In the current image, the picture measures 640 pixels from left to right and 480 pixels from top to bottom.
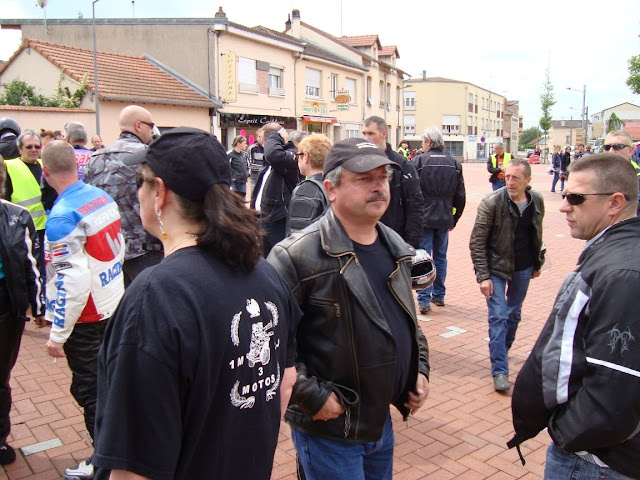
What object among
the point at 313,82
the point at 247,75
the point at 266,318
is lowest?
the point at 266,318

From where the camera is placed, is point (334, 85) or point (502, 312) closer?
point (502, 312)

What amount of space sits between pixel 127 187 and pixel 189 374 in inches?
115

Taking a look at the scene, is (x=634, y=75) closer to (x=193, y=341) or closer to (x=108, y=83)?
(x=108, y=83)

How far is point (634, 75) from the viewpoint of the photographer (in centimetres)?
2670

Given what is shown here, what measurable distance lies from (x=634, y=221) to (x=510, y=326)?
313 cm

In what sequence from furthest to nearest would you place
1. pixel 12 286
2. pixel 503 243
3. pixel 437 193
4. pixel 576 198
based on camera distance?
1. pixel 437 193
2. pixel 503 243
3. pixel 12 286
4. pixel 576 198

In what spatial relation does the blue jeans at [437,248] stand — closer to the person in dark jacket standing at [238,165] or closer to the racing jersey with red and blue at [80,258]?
the racing jersey with red and blue at [80,258]

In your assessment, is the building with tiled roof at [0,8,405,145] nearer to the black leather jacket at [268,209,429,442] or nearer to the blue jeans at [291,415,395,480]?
the black leather jacket at [268,209,429,442]

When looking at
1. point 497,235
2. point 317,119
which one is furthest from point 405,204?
point 317,119

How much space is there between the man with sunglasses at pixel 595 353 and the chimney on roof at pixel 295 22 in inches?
1362

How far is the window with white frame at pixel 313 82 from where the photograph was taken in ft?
102

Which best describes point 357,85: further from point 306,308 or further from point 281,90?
point 306,308

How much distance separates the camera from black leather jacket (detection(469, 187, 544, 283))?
4.90 meters

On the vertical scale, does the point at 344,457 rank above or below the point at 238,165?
below
